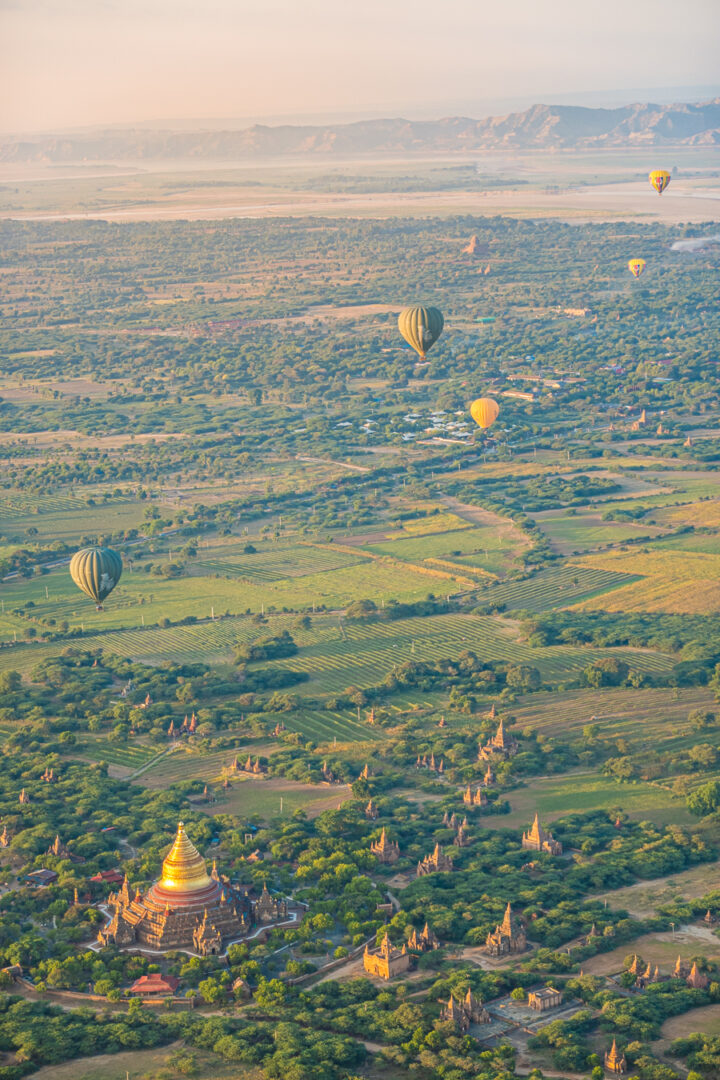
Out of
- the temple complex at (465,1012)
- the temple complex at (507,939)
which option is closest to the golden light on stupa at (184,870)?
the temple complex at (507,939)

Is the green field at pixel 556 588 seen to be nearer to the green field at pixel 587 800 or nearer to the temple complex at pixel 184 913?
the green field at pixel 587 800

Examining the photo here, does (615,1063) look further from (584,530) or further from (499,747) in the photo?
(584,530)

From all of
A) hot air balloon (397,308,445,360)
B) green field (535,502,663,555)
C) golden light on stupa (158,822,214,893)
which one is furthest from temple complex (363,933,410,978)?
hot air balloon (397,308,445,360)

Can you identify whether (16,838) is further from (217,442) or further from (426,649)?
(217,442)

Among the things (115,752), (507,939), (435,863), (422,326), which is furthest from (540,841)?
(422,326)

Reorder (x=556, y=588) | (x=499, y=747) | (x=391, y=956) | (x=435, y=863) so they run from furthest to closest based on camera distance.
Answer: (x=556, y=588) < (x=499, y=747) < (x=435, y=863) < (x=391, y=956)
